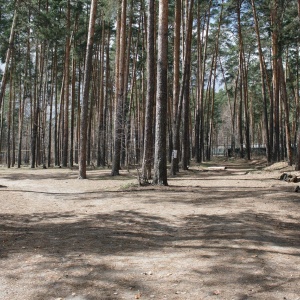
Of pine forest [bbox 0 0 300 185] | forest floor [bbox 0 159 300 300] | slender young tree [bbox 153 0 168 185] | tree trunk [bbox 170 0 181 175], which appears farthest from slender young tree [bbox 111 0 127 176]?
forest floor [bbox 0 159 300 300]

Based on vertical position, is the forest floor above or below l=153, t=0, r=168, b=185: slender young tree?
below

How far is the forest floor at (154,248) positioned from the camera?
12.6 feet

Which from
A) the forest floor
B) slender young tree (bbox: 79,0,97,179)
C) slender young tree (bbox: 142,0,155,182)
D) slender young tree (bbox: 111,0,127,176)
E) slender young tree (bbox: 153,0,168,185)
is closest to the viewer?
the forest floor

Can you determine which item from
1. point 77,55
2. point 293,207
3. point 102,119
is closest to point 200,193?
point 293,207

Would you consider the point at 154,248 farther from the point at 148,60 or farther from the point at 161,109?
the point at 148,60

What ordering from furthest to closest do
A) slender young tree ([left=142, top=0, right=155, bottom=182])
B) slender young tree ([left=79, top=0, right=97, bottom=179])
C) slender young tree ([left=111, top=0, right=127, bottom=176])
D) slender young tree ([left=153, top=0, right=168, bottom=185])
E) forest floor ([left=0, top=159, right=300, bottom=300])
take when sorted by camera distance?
slender young tree ([left=111, top=0, right=127, bottom=176])
slender young tree ([left=79, top=0, right=97, bottom=179])
slender young tree ([left=142, top=0, right=155, bottom=182])
slender young tree ([left=153, top=0, right=168, bottom=185])
forest floor ([left=0, top=159, right=300, bottom=300])

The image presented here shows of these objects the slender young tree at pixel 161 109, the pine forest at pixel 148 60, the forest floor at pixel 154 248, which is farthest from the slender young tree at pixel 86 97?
the forest floor at pixel 154 248

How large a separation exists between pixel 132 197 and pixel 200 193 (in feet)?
6.67

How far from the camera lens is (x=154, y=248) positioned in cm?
540

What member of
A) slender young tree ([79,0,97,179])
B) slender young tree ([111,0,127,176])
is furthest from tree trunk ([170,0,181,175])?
slender young tree ([79,0,97,179])

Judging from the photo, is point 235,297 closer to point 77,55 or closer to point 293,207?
point 293,207

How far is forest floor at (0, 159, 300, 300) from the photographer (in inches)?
152

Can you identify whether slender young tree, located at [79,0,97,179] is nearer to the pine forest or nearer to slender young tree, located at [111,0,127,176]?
the pine forest

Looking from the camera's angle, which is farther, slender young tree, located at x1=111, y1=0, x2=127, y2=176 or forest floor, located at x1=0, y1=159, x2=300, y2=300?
slender young tree, located at x1=111, y1=0, x2=127, y2=176
